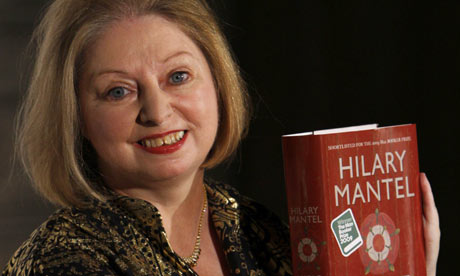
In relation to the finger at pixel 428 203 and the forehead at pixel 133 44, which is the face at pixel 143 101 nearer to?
the forehead at pixel 133 44

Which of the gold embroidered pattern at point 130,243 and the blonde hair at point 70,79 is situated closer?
the gold embroidered pattern at point 130,243

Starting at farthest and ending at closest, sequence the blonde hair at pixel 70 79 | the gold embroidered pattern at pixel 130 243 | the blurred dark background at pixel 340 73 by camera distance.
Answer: the blurred dark background at pixel 340 73
the blonde hair at pixel 70 79
the gold embroidered pattern at pixel 130 243

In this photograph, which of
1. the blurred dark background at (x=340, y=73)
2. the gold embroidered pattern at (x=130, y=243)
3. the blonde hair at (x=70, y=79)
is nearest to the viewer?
the gold embroidered pattern at (x=130, y=243)

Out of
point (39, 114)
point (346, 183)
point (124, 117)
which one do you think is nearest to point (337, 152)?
point (346, 183)

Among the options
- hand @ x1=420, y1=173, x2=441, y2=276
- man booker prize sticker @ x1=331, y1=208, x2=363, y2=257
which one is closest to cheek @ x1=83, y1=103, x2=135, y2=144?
man booker prize sticker @ x1=331, y1=208, x2=363, y2=257

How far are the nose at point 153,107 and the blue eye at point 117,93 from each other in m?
0.03

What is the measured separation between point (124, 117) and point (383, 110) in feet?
3.77

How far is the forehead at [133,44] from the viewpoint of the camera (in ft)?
4.28

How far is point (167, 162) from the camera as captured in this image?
1333 millimetres

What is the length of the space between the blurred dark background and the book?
44 centimetres

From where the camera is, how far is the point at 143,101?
1.31 m

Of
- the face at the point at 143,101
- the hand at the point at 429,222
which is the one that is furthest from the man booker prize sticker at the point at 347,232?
the face at the point at 143,101

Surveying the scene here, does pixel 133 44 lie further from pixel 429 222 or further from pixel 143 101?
pixel 429 222

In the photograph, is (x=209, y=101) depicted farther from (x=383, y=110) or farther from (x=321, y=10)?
(x=321, y=10)
